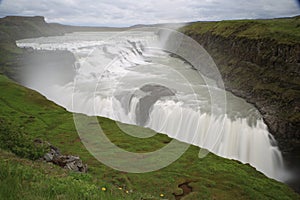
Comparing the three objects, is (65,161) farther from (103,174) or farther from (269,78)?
(269,78)

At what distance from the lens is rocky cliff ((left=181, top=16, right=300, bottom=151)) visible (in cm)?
4075

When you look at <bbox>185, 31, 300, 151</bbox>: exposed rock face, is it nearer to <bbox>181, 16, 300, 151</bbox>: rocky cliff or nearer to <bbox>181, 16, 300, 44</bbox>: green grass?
<bbox>181, 16, 300, 151</bbox>: rocky cliff

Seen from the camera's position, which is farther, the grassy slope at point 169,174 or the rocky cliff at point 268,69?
the rocky cliff at point 268,69

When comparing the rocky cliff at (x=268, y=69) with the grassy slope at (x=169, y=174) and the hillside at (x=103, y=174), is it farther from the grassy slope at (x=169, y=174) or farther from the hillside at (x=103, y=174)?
the hillside at (x=103, y=174)

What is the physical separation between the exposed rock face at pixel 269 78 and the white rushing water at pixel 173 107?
2127 mm

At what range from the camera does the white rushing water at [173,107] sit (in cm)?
3583

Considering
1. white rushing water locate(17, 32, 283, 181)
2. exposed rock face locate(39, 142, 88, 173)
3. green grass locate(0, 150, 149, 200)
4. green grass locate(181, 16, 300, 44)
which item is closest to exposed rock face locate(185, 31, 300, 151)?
green grass locate(181, 16, 300, 44)

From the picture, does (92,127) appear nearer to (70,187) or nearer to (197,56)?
(70,187)

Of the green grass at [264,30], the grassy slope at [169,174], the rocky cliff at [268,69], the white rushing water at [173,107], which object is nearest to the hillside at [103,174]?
the grassy slope at [169,174]

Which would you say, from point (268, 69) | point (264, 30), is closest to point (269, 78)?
point (268, 69)

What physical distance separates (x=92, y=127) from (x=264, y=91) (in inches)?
1119

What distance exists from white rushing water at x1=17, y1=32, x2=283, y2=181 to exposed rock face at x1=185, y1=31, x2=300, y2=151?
213 centimetres

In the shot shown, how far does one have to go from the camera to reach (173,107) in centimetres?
4319

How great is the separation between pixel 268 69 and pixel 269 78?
277 cm
